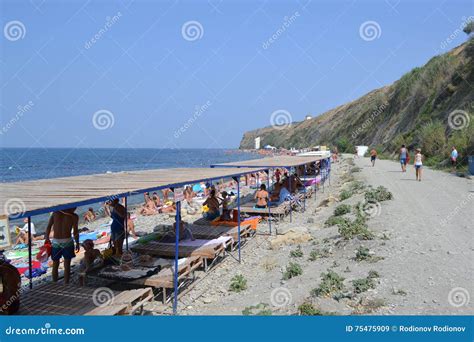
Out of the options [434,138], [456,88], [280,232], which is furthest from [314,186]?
[456,88]

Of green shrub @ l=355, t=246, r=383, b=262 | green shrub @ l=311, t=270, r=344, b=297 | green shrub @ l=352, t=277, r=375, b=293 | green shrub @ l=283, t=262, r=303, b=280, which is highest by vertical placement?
green shrub @ l=355, t=246, r=383, b=262

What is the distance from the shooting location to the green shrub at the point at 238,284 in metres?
8.11

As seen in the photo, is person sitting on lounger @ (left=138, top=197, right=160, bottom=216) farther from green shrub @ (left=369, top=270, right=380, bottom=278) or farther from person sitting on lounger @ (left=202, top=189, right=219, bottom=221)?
green shrub @ (left=369, top=270, right=380, bottom=278)

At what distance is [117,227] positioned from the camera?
9.06 meters

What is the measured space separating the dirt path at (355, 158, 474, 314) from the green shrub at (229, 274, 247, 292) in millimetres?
2748

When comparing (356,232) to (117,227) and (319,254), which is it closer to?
(319,254)

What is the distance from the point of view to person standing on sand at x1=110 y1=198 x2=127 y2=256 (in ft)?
29.2

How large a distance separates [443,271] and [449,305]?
4.71ft

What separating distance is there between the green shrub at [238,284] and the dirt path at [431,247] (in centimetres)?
275

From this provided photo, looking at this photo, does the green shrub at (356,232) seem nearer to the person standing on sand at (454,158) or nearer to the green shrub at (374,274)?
the green shrub at (374,274)

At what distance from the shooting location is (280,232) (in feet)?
42.2

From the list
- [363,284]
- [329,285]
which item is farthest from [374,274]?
[329,285]

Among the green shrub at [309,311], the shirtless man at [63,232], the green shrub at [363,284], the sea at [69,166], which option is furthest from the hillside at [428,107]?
the shirtless man at [63,232]

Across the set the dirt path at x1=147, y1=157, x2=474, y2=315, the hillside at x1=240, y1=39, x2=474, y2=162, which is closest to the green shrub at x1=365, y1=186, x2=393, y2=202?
the dirt path at x1=147, y1=157, x2=474, y2=315
